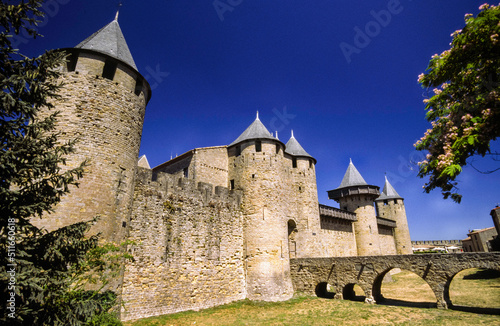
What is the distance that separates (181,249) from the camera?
12.8 metres

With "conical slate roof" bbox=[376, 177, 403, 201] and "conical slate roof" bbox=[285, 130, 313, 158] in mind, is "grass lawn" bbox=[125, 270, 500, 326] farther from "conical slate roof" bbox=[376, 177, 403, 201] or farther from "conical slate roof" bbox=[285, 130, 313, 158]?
"conical slate roof" bbox=[376, 177, 403, 201]

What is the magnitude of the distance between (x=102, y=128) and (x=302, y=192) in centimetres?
1490

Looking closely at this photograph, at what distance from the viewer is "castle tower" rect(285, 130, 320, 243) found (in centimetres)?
1966

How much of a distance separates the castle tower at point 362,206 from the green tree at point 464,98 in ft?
74.5

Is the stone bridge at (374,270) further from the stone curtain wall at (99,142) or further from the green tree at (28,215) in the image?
the green tree at (28,215)

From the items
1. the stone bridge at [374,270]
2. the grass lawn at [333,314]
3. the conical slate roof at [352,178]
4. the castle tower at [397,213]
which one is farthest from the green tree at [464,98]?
the castle tower at [397,213]

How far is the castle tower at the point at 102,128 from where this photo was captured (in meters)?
8.73

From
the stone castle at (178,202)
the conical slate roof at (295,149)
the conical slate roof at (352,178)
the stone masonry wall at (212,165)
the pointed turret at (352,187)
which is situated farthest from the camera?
the conical slate roof at (352,178)


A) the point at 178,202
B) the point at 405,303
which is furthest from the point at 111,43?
the point at 405,303

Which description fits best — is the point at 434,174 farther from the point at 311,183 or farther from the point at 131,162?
the point at 311,183

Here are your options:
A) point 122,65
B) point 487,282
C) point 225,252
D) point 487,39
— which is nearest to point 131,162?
point 122,65

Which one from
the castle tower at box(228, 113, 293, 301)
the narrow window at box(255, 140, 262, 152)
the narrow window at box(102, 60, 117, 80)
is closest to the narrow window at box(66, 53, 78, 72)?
the narrow window at box(102, 60, 117, 80)

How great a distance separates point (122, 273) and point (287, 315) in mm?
7605

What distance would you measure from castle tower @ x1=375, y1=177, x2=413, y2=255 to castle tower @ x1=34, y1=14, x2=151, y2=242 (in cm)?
3519
